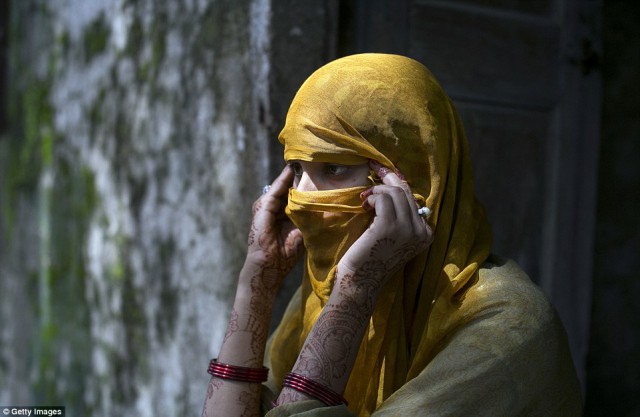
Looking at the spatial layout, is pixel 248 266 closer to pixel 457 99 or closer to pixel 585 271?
pixel 457 99

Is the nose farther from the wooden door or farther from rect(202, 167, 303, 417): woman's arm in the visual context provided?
the wooden door

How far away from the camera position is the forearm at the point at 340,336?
1.90 m

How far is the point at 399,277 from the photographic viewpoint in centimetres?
200

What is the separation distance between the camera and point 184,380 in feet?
11.5

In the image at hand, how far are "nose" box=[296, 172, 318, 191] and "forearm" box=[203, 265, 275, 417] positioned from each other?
0.33 meters

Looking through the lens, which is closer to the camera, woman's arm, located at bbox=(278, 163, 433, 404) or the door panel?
woman's arm, located at bbox=(278, 163, 433, 404)

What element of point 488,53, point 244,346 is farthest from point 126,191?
point 244,346

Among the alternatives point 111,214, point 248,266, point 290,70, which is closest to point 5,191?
point 111,214

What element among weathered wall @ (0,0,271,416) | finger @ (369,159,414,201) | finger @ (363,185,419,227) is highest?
finger @ (369,159,414,201)

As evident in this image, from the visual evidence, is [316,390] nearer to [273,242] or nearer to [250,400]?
[250,400]

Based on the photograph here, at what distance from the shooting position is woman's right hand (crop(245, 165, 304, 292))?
2275 mm

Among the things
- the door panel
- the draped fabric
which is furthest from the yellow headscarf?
the door panel

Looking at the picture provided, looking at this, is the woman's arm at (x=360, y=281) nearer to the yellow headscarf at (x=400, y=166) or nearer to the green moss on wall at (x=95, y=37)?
the yellow headscarf at (x=400, y=166)

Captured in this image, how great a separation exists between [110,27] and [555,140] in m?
2.31
